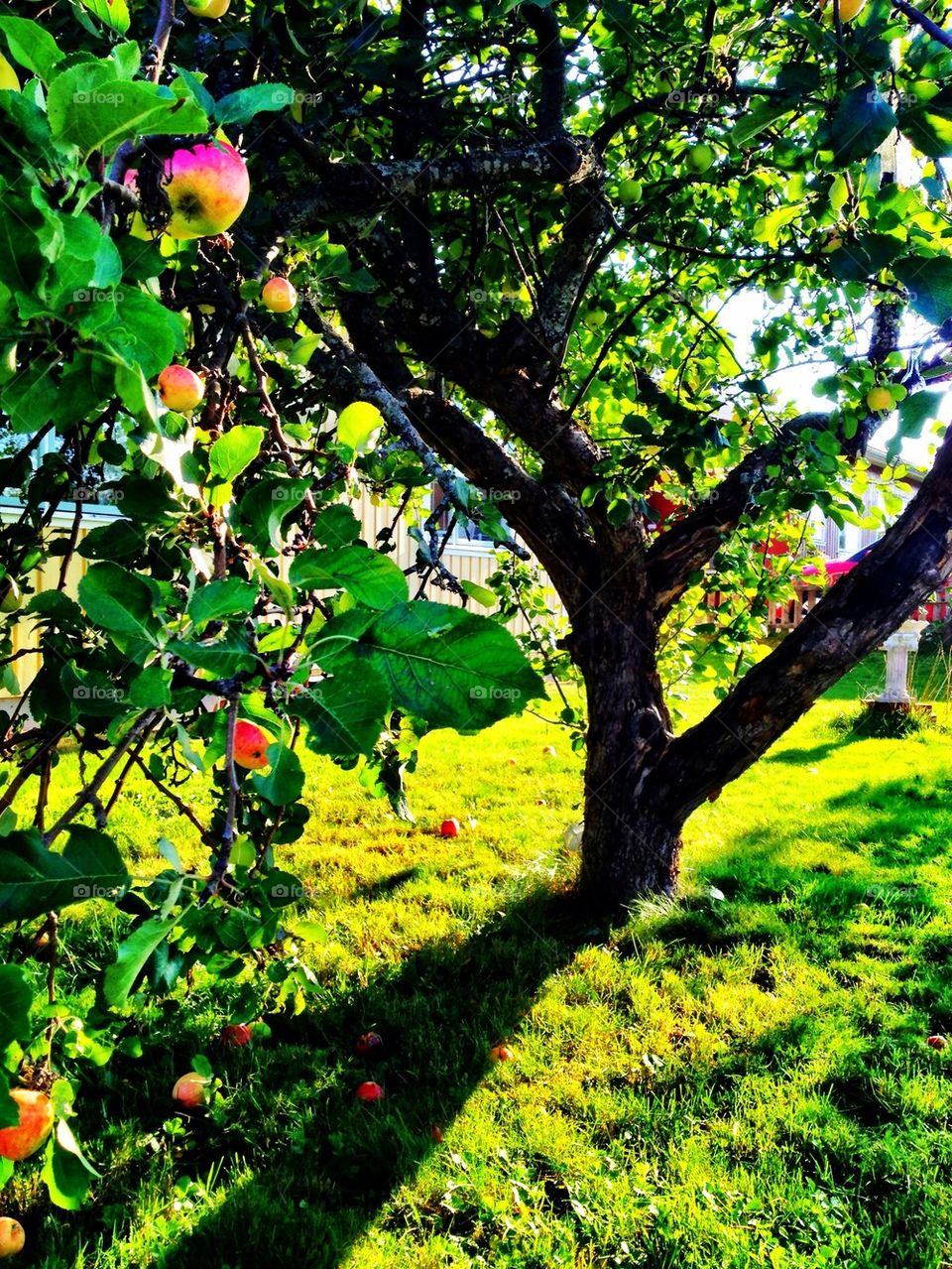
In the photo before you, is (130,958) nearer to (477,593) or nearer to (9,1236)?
(477,593)

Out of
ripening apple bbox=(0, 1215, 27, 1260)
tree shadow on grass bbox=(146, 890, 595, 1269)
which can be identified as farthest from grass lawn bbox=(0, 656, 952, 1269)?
ripening apple bbox=(0, 1215, 27, 1260)

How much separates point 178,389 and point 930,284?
892 millimetres

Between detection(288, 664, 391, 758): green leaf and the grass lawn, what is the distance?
1.37m

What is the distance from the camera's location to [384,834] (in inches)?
172

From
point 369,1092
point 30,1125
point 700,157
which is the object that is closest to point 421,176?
point 700,157

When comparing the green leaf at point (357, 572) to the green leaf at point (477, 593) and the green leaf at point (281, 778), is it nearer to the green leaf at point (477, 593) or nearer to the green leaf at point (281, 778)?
the green leaf at point (281, 778)

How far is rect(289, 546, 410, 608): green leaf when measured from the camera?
622 millimetres

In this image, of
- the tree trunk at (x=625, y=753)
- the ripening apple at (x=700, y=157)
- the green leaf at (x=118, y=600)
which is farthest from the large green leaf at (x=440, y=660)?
the tree trunk at (x=625, y=753)

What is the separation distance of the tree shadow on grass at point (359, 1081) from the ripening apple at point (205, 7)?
89.3 inches

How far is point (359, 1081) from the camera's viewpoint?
7.94ft

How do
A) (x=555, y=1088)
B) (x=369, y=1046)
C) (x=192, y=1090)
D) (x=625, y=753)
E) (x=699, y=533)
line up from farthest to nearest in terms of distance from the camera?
(x=625, y=753), (x=699, y=533), (x=369, y=1046), (x=555, y=1088), (x=192, y=1090)

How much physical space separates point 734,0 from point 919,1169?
331cm

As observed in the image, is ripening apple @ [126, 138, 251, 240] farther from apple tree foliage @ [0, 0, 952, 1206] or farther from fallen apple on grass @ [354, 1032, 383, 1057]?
fallen apple on grass @ [354, 1032, 383, 1057]

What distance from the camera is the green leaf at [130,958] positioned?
650mm
